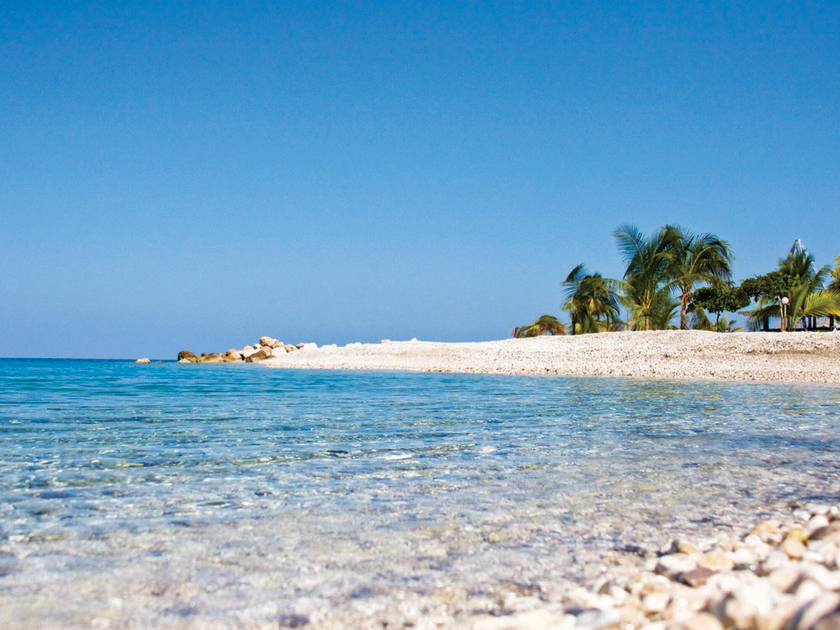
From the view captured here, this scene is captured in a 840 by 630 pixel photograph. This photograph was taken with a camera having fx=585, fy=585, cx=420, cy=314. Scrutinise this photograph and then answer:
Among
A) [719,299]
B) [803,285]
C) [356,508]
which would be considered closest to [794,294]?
[803,285]

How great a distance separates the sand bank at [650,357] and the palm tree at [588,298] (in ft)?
9.02

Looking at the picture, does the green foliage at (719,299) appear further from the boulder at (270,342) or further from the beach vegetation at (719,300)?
the boulder at (270,342)

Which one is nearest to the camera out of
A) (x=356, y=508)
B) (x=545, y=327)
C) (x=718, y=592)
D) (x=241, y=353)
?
(x=718, y=592)

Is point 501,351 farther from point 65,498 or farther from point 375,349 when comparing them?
point 65,498

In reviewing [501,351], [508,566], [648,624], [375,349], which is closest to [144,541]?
[508,566]

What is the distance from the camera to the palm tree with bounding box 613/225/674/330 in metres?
23.6

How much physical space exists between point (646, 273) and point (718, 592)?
2353 cm

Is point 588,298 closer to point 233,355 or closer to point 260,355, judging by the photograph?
point 260,355

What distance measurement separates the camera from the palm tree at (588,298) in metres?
24.7

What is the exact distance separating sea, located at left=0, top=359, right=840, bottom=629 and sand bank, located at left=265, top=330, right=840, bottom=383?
996cm

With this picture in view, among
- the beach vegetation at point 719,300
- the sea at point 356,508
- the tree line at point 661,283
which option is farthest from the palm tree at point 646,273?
the sea at point 356,508

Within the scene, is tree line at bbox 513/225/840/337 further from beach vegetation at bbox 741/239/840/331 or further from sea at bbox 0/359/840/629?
sea at bbox 0/359/840/629

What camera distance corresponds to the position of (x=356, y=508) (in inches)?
113

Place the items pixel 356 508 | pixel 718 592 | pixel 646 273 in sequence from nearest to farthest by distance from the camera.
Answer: pixel 718 592 < pixel 356 508 < pixel 646 273
